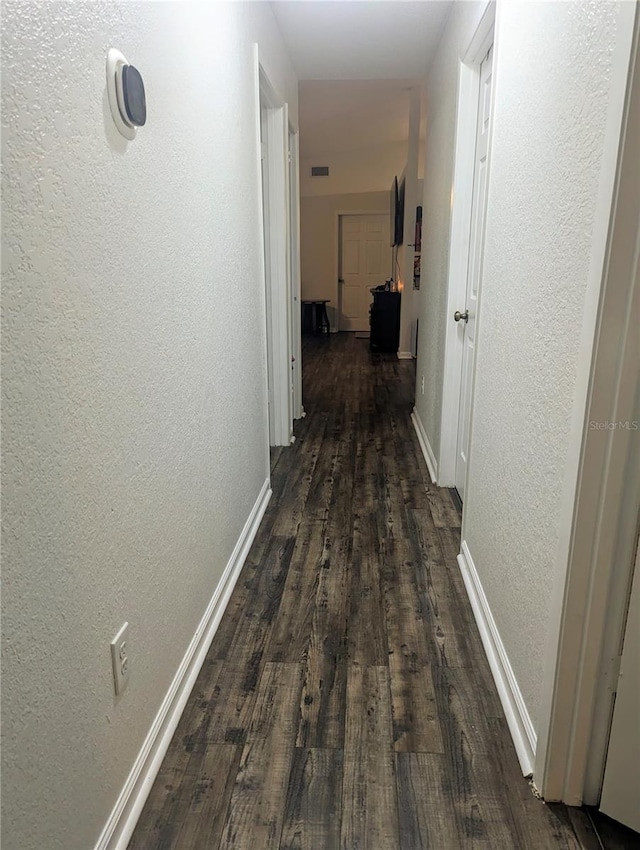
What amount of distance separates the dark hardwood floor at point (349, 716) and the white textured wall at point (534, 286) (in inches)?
7.7

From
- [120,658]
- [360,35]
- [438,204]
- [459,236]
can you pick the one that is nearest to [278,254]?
[438,204]

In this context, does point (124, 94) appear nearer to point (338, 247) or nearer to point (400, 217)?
point (400, 217)

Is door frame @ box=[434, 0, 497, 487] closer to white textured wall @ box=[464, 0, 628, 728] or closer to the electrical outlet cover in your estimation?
white textured wall @ box=[464, 0, 628, 728]

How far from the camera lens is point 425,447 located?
145 inches

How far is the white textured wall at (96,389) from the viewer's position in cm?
84

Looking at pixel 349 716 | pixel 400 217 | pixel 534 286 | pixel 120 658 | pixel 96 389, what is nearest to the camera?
pixel 96 389

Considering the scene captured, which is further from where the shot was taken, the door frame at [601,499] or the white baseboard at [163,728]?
the white baseboard at [163,728]

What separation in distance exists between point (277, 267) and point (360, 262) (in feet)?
22.4

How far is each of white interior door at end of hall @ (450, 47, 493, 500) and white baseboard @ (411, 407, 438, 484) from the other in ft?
0.73

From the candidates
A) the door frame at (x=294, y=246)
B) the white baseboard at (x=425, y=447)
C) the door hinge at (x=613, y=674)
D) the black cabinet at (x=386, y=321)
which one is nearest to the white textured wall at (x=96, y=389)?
the door hinge at (x=613, y=674)

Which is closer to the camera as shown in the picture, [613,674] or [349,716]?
[613,674]

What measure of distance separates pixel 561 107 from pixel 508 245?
0.48 m

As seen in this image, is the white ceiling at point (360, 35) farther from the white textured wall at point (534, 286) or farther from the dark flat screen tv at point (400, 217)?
the dark flat screen tv at point (400, 217)

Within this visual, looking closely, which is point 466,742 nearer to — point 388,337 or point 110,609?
point 110,609
